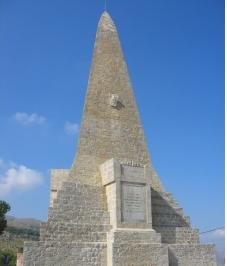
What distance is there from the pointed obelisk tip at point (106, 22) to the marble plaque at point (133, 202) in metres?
6.67

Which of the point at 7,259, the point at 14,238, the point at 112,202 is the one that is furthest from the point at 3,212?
the point at 14,238

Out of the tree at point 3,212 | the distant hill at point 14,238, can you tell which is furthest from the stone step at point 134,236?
the tree at point 3,212

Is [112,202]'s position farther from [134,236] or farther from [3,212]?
[3,212]

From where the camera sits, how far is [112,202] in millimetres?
11375

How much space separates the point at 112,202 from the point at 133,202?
26.4 inches

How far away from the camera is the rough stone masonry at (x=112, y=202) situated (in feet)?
34.6

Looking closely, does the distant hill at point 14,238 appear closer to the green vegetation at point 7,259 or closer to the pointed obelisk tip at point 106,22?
the green vegetation at point 7,259

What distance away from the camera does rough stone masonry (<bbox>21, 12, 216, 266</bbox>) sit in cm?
1055

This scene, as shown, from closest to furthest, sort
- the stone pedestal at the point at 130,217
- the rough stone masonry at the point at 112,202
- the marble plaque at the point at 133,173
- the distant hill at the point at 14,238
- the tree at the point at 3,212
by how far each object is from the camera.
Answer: the rough stone masonry at the point at 112,202, the stone pedestal at the point at 130,217, the marble plaque at the point at 133,173, the tree at the point at 3,212, the distant hill at the point at 14,238

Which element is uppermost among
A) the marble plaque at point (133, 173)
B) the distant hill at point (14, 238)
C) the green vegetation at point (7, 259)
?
the marble plaque at point (133, 173)

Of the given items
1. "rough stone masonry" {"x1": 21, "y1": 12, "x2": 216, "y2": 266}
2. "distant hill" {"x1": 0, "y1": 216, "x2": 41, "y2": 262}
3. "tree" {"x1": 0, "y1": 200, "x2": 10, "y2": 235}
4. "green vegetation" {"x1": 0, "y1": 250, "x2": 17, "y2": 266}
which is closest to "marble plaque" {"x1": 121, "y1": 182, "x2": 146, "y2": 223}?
"rough stone masonry" {"x1": 21, "y1": 12, "x2": 216, "y2": 266}

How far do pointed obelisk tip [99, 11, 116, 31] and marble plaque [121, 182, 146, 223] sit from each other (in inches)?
263

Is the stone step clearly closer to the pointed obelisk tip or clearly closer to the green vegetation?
the pointed obelisk tip

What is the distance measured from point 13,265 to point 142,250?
1466 cm
